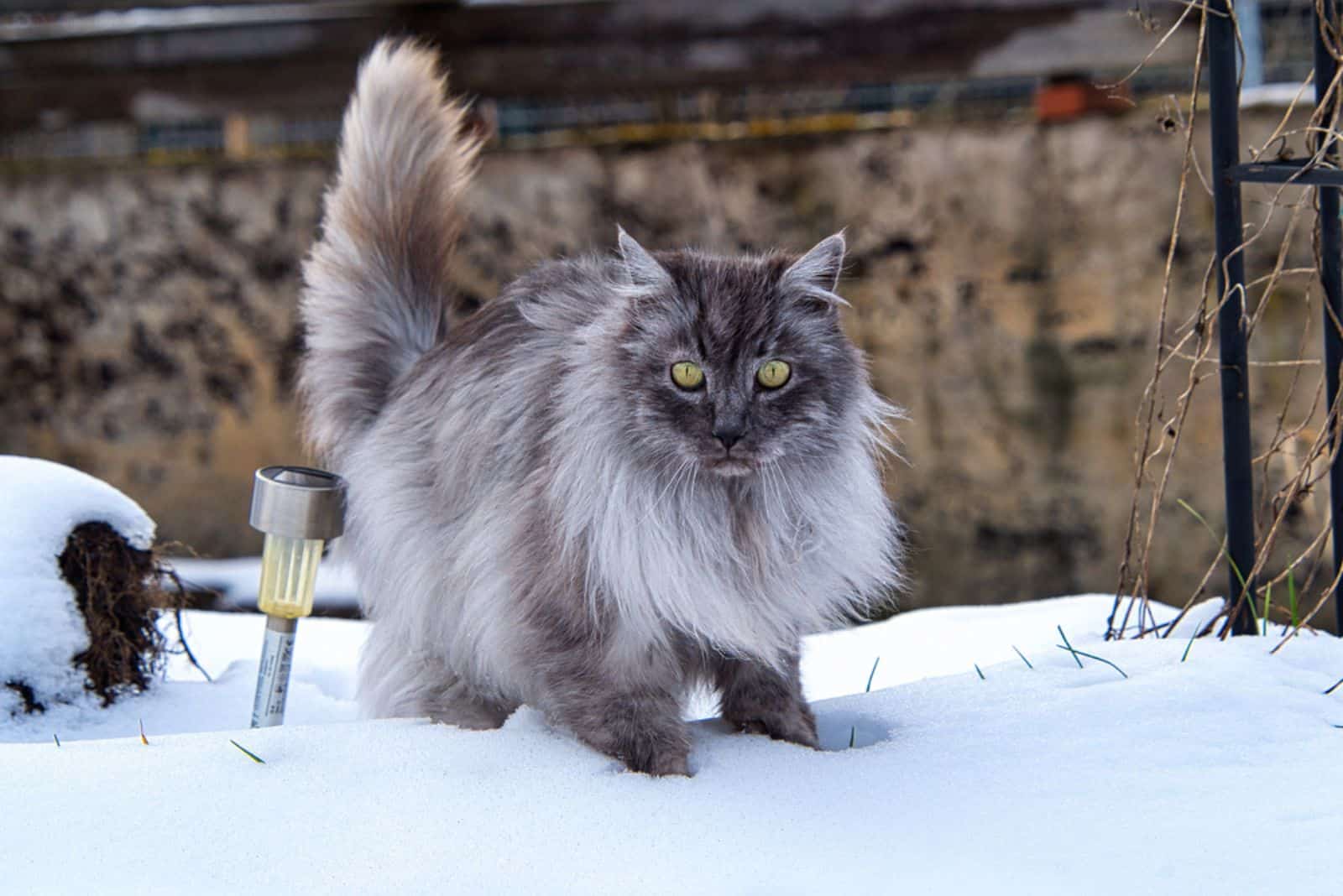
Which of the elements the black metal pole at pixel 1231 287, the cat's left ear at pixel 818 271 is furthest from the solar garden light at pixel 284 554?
the black metal pole at pixel 1231 287

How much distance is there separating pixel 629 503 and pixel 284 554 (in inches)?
28.4

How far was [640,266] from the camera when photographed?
2.09 metres

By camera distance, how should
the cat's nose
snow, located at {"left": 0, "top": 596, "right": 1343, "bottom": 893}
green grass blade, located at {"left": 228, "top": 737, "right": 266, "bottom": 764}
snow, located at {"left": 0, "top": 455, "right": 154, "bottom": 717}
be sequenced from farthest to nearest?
snow, located at {"left": 0, "top": 455, "right": 154, "bottom": 717} < the cat's nose < green grass blade, located at {"left": 228, "top": 737, "right": 266, "bottom": 764} < snow, located at {"left": 0, "top": 596, "right": 1343, "bottom": 893}

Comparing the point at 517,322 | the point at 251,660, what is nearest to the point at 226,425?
the point at 251,660

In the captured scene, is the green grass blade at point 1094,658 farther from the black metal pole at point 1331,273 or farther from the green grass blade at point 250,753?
the green grass blade at point 250,753

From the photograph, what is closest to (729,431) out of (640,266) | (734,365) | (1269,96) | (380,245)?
(734,365)

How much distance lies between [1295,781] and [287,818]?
53.2 inches

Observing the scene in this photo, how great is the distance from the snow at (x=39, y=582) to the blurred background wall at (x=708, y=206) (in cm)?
224

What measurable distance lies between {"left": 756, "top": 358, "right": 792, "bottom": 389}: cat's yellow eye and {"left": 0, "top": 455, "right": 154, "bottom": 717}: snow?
149 centimetres

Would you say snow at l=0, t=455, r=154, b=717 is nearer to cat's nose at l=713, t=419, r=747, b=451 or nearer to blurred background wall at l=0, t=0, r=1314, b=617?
cat's nose at l=713, t=419, r=747, b=451

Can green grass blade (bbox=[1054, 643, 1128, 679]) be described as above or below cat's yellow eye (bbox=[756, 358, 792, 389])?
below

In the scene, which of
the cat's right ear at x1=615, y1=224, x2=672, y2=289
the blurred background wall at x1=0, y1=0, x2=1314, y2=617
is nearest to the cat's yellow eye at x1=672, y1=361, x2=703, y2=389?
the cat's right ear at x1=615, y1=224, x2=672, y2=289

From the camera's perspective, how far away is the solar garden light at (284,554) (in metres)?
2.28

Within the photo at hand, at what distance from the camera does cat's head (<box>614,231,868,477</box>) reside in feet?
6.48
